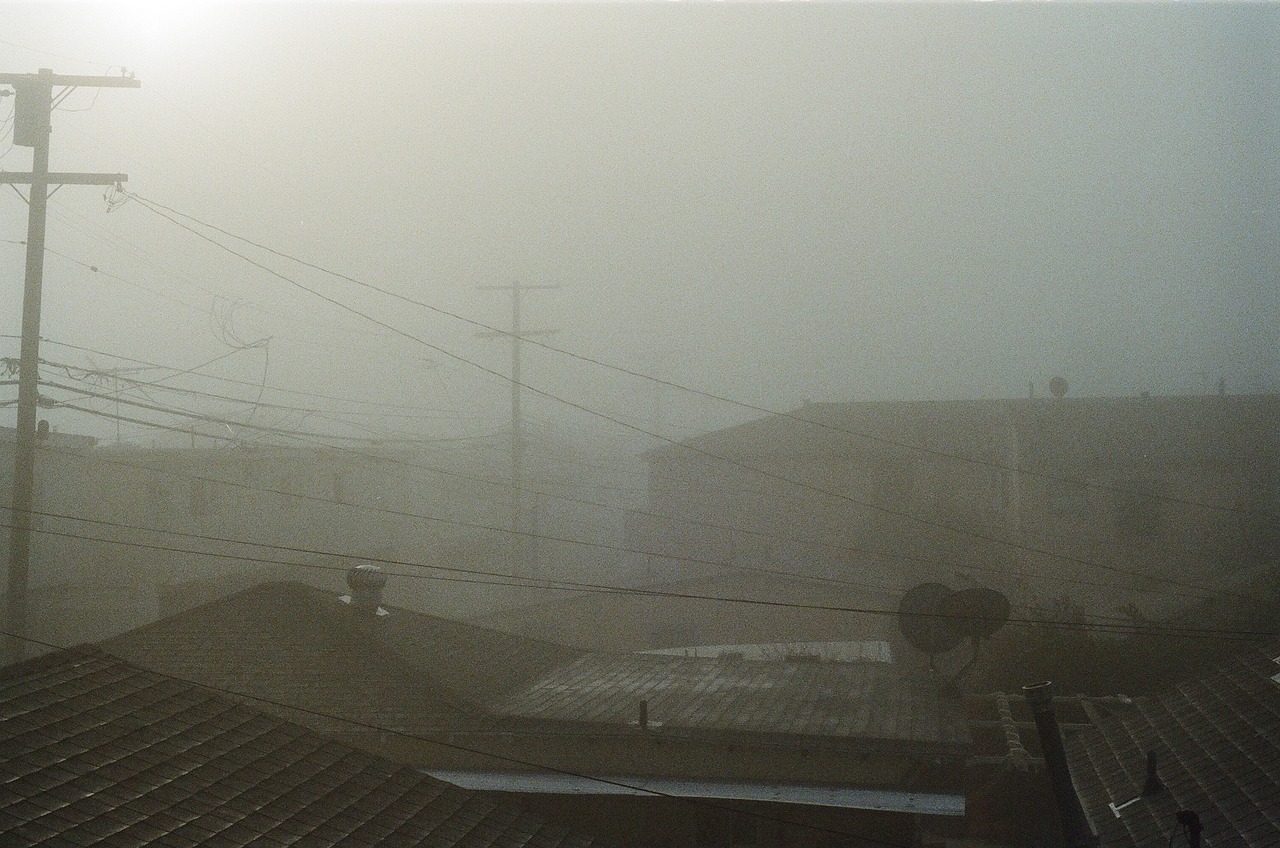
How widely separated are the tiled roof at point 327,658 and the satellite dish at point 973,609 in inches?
293

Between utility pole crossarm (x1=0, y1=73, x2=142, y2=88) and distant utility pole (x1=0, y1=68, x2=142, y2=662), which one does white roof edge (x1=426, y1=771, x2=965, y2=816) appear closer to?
distant utility pole (x1=0, y1=68, x2=142, y2=662)

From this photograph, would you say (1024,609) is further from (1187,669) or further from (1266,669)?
(1266,669)

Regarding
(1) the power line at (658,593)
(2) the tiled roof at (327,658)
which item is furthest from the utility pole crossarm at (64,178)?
(1) the power line at (658,593)

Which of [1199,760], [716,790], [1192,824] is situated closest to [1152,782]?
[1199,760]

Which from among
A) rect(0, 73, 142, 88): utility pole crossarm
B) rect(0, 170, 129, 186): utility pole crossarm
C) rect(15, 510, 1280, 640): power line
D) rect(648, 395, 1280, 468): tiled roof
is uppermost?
rect(0, 73, 142, 88): utility pole crossarm

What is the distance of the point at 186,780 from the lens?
8.30m

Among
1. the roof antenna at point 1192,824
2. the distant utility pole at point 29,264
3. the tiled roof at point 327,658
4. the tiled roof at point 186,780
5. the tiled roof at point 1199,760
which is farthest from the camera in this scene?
the distant utility pole at point 29,264

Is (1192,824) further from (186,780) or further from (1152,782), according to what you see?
(186,780)

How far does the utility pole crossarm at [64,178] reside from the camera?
1734 centimetres

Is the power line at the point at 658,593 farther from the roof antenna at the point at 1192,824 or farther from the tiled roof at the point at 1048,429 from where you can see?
the roof antenna at the point at 1192,824

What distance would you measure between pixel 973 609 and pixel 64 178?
1730 centimetres

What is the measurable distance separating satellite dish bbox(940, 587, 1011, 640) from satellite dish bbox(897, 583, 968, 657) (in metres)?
0.07

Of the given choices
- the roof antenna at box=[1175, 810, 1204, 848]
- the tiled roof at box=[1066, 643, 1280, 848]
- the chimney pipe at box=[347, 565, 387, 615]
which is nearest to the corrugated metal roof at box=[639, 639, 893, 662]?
the chimney pipe at box=[347, 565, 387, 615]

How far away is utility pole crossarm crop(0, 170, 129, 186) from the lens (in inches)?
683
